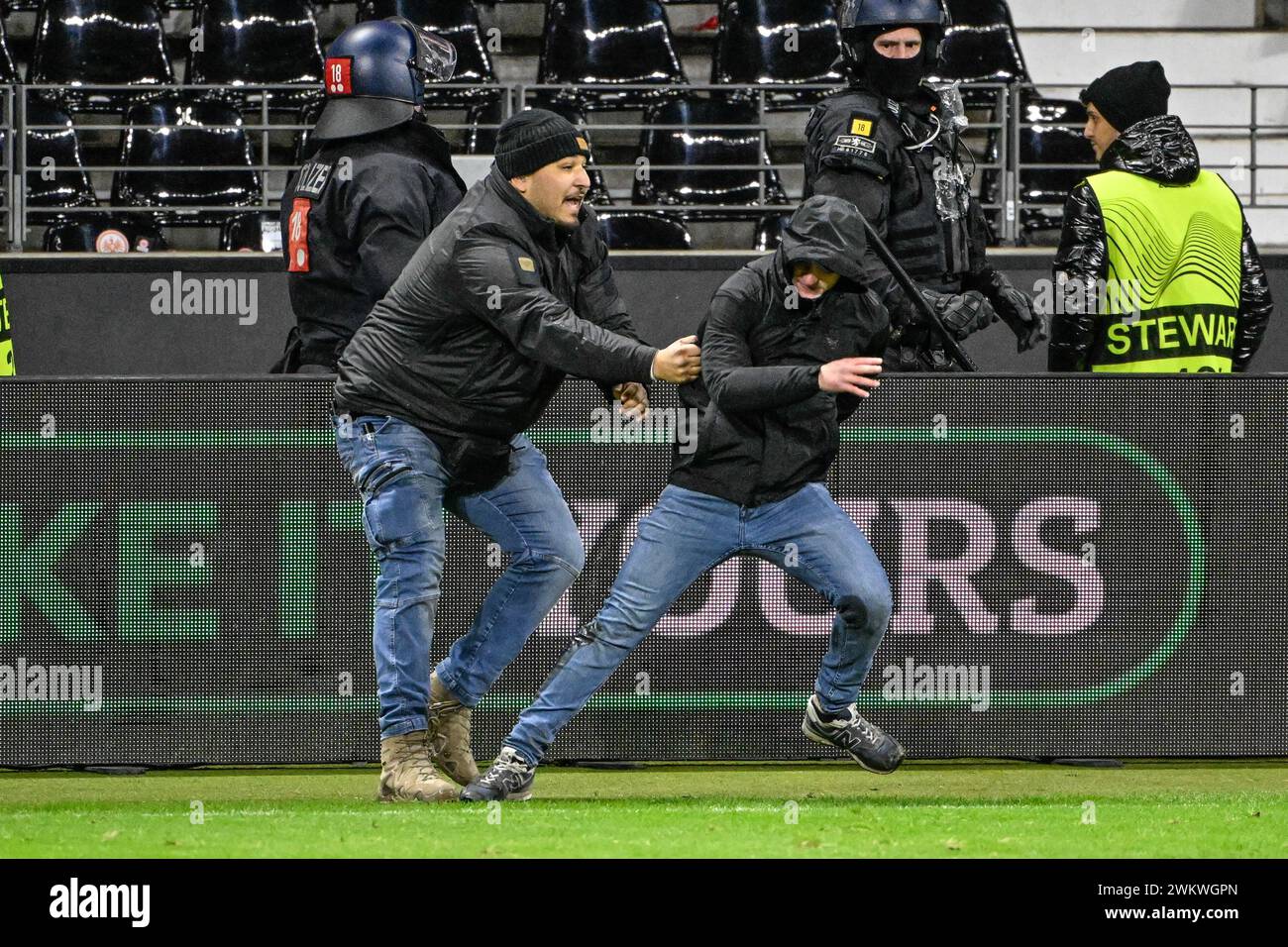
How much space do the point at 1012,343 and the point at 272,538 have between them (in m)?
5.27

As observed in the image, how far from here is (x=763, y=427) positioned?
18.5ft

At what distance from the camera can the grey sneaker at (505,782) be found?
18.2 feet

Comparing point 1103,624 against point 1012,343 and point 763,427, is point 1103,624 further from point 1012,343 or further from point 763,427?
point 1012,343

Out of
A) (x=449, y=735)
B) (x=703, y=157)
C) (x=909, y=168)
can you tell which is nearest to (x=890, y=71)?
(x=909, y=168)

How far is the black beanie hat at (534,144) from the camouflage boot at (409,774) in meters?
1.58

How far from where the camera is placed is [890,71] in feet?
22.0

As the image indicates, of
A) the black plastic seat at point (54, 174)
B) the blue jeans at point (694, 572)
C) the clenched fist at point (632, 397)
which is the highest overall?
the black plastic seat at point (54, 174)

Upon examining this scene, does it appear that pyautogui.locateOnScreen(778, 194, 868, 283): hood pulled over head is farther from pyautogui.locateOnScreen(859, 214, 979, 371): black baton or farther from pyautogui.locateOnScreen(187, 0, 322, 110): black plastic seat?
pyautogui.locateOnScreen(187, 0, 322, 110): black plastic seat

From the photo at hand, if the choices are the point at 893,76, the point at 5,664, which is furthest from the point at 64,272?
the point at 893,76

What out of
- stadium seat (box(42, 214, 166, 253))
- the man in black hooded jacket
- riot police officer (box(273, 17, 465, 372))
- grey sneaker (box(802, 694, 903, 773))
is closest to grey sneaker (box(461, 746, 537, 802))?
the man in black hooded jacket

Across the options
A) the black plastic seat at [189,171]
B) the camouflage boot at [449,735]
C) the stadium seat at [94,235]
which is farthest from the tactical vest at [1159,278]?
the stadium seat at [94,235]

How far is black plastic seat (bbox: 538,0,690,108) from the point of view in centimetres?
1186

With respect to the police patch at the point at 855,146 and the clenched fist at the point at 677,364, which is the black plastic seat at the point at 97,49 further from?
the clenched fist at the point at 677,364

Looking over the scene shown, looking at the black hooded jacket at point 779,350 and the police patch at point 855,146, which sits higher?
the police patch at point 855,146
